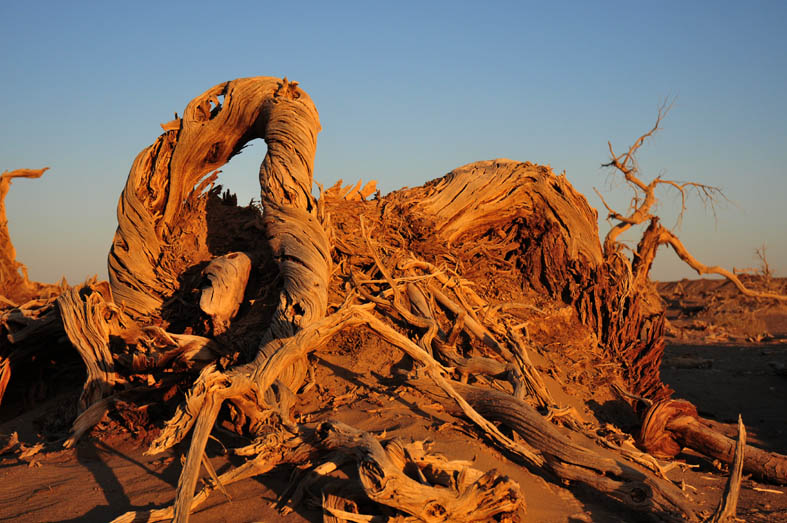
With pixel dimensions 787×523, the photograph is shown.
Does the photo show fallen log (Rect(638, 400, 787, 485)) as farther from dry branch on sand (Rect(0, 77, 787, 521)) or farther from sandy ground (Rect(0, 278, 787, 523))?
sandy ground (Rect(0, 278, 787, 523))

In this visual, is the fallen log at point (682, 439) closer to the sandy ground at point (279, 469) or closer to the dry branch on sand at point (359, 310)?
the dry branch on sand at point (359, 310)


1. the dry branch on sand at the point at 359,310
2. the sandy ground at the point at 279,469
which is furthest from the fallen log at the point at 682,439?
the sandy ground at the point at 279,469

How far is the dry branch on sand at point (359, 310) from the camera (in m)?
3.23

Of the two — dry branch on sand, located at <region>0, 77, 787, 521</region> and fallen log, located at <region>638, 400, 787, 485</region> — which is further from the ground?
dry branch on sand, located at <region>0, 77, 787, 521</region>

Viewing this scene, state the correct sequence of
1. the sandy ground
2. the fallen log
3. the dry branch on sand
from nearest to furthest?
the sandy ground
the dry branch on sand
the fallen log

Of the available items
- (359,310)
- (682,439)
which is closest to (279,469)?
(359,310)

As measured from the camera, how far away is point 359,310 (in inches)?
161

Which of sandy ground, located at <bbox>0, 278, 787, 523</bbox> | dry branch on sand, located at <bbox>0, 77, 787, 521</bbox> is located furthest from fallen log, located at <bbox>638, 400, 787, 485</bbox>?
sandy ground, located at <bbox>0, 278, 787, 523</bbox>

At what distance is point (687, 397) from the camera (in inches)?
314

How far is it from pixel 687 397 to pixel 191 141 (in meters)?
6.92

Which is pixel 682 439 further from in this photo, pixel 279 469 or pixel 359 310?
pixel 279 469

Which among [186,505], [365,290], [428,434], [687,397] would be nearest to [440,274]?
[365,290]

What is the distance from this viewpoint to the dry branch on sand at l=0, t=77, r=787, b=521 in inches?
127

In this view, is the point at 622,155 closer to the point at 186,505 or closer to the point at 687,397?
the point at 687,397
